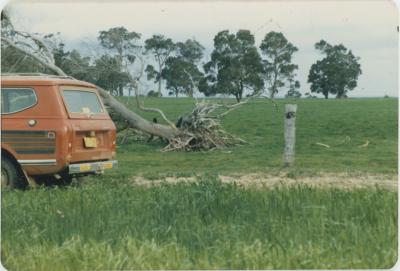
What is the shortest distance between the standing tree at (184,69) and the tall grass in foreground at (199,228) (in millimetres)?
1071

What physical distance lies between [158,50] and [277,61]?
1.28 meters

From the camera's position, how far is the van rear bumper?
900 cm

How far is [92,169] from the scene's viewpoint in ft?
29.9

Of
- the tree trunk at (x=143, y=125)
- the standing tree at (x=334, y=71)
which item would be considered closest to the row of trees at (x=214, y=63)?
the standing tree at (x=334, y=71)

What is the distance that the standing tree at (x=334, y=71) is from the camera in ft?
28.1

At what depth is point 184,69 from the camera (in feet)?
29.3

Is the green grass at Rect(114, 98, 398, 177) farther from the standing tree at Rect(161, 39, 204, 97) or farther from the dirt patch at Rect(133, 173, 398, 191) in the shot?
the standing tree at Rect(161, 39, 204, 97)

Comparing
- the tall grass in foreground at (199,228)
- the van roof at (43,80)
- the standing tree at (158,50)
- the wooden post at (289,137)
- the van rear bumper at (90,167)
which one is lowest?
the tall grass in foreground at (199,228)

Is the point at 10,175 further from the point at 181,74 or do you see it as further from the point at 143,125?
the point at 143,125

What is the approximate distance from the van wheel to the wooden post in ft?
9.98

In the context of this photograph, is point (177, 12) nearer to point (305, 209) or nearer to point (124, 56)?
point (124, 56)

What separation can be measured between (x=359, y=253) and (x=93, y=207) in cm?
274

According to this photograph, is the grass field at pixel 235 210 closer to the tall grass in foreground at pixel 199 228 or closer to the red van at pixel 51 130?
the tall grass in foreground at pixel 199 228

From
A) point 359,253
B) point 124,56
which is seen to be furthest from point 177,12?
point 359,253
